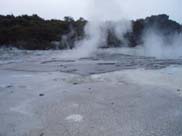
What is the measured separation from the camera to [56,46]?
28.9 m

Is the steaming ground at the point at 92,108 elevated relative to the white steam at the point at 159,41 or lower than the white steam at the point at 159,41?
lower

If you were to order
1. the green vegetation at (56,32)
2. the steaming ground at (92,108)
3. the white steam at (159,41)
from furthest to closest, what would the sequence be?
1. the green vegetation at (56,32)
2. the white steam at (159,41)
3. the steaming ground at (92,108)

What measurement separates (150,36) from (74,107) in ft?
73.4

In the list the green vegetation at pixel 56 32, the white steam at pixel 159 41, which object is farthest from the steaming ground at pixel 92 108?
the green vegetation at pixel 56 32

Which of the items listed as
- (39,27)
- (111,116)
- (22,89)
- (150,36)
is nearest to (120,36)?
(150,36)

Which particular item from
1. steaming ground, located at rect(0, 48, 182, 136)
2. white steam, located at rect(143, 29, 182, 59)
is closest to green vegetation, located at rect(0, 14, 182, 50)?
white steam, located at rect(143, 29, 182, 59)

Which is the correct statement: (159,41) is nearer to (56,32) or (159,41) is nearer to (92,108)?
(56,32)

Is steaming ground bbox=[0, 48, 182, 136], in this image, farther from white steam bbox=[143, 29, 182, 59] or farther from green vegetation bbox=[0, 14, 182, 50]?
green vegetation bbox=[0, 14, 182, 50]

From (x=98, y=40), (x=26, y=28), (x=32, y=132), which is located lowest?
(x=32, y=132)

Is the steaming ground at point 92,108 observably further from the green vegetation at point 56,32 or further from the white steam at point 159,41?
the green vegetation at point 56,32

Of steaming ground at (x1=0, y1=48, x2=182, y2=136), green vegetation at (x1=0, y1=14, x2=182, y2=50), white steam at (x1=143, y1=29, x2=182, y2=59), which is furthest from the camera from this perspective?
green vegetation at (x1=0, y1=14, x2=182, y2=50)

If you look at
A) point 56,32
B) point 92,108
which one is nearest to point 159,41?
point 56,32

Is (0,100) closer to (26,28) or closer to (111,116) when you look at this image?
(111,116)

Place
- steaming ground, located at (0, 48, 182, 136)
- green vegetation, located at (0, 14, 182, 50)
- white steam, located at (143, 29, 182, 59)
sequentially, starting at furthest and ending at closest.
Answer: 1. green vegetation, located at (0, 14, 182, 50)
2. white steam, located at (143, 29, 182, 59)
3. steaming ground, located at (0, 48, 182, 136)
